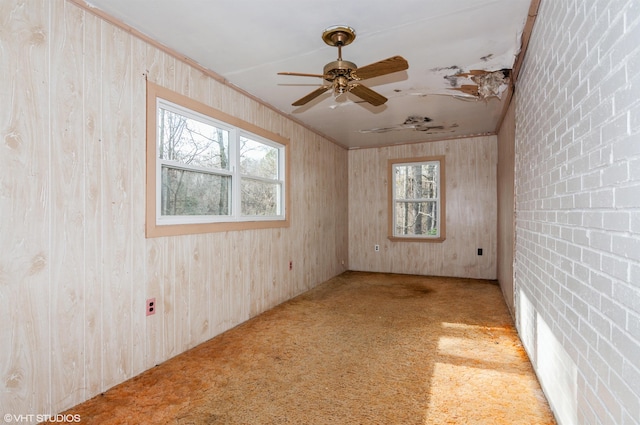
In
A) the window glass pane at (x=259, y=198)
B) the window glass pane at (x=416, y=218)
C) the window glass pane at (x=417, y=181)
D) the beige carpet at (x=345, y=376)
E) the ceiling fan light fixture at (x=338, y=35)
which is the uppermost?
the ceiling fan light fixture at (x=338, y=35)

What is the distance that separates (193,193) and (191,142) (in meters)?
0.45

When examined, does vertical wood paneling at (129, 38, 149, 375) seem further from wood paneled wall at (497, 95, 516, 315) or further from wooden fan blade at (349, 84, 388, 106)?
wood paneled wall at (497, 95, 516, 315)

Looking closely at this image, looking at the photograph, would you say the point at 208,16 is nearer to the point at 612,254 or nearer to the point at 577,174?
the point at 577,174

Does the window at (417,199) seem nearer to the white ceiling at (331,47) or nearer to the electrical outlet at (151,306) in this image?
the white ceiling at (331,47)

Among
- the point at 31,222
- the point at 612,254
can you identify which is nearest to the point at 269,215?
the point at 31,222

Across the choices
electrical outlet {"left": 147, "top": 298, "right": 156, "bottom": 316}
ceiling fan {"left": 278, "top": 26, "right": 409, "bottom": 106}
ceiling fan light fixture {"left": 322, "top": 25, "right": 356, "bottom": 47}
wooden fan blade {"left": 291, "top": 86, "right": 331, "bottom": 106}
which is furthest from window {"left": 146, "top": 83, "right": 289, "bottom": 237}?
ceiling fan light fixture {"left": 322, "top": 25, "right": 356, "bottom": 47}

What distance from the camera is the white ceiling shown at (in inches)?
83.7

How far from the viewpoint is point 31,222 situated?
5.84 ft

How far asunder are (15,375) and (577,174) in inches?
116

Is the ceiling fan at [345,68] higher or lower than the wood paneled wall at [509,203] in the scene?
higher

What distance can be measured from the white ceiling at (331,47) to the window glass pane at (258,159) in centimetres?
54

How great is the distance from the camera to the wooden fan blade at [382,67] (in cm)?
213

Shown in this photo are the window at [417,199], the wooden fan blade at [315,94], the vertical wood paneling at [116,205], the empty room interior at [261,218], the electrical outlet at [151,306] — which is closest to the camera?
the empty room interior at [261,218]

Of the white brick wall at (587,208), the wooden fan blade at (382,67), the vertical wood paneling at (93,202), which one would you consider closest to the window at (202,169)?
the vertical wood paneling at (93,202)
